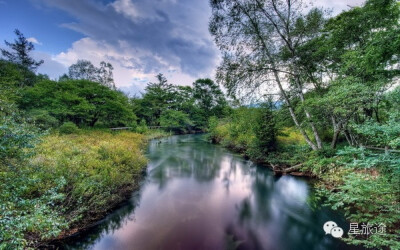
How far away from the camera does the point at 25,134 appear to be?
9.52 ft

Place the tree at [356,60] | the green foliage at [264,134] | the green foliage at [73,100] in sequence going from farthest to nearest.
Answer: the green foliage at [73,100] → the green foliage at [264,134] → the tree at [356,60]

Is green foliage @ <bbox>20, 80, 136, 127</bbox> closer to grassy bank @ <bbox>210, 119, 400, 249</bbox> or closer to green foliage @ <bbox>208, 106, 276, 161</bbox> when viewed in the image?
green foliage @ <bbox>208, 106, 276, 161</bbox>

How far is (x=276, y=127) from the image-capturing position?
12.0 m

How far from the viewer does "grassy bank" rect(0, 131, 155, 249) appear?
8.79ft

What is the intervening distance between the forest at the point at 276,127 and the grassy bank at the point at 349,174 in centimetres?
4

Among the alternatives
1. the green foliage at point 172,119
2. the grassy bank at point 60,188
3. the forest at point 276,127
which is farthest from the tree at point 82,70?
the grassy bank at point 60,188

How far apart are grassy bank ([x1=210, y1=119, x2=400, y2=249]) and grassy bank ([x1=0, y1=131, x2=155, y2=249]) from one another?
5471 millimetres

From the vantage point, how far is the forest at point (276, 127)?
3.09 metres

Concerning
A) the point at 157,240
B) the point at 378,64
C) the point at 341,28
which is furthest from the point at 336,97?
the point at 157,240

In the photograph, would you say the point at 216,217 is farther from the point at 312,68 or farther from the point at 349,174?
the point at 312,68

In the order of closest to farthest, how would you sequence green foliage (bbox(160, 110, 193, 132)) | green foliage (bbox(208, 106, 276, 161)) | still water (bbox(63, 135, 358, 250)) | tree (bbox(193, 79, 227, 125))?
still water (bbox(63, 135, 358, 250)), green foliage (bbox(208, 106, 276, 161)), green foliage (bbox(160, 110, 193, 132)), tree (bbox(193, 79, 227, 125))

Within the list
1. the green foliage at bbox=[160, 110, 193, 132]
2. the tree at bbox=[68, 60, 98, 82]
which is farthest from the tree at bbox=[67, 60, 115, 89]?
the green foliage at bbox=[160, 110, 193, 132]

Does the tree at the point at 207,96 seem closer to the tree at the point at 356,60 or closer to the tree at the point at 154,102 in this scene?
the tree at the point at 154,102

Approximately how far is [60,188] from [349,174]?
7.52 meters
